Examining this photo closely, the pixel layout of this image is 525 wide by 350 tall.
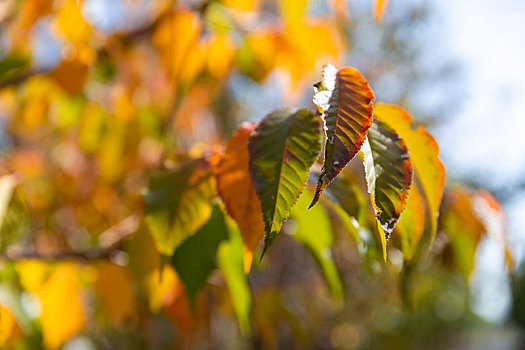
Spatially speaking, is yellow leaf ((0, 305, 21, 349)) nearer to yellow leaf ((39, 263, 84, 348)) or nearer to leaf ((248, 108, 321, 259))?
yellow leaf ((39, 263, 84, 348))

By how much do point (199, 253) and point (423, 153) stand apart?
24 cm

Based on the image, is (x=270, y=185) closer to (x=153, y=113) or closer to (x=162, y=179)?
(x=162, y=179)

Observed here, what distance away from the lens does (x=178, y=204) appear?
0.49 metres

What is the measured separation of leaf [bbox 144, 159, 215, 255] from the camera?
1.58 ft

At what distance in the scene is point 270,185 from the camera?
1.15ft

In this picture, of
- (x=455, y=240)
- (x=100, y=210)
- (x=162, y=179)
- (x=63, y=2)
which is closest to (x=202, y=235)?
(x=162, y=179)

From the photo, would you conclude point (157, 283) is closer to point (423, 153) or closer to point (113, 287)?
point (113, 287)

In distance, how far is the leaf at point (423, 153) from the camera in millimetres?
420

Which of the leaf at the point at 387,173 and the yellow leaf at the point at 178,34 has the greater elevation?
the leaf at the point at 387,173

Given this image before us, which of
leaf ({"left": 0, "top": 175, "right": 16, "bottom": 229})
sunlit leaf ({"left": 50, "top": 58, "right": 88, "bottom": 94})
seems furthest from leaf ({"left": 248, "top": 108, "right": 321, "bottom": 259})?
sunlit leaf ({"left": 50, "top": 58, "right": 88, "bottom": 94})

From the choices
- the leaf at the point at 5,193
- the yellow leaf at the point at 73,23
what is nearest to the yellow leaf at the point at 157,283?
the leaf at the point at 5,193

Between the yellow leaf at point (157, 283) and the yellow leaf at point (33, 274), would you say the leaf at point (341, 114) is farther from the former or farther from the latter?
the yellow leaf at point (33, 274)

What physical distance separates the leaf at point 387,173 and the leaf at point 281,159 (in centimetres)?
4

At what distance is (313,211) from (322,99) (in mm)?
263
